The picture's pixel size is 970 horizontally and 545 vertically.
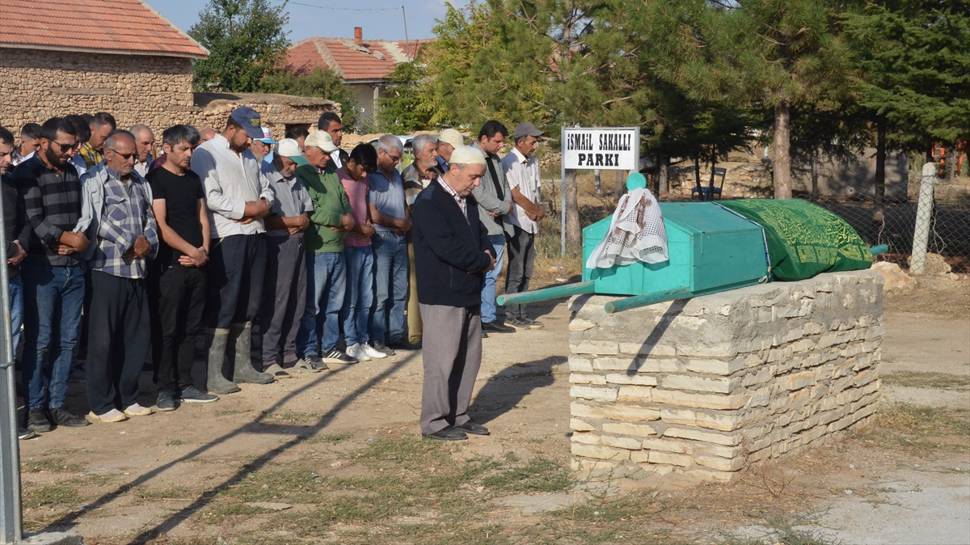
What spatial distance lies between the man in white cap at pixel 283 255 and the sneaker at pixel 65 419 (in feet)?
6.17

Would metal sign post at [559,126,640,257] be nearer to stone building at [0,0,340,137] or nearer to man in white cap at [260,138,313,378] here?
man in white cap at [260,138,313,378]

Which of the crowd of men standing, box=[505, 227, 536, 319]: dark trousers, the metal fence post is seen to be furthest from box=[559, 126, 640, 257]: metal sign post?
the crowd of men standing

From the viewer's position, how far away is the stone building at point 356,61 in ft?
165

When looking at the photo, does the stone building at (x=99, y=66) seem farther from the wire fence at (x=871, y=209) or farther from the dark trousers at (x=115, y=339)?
the dark trousers at (x=115, y=339)

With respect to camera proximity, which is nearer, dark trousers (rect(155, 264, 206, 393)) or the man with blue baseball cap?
dark trousers (rect(155, 264, 206, 393))

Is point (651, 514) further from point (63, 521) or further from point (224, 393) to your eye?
point (224, 393)

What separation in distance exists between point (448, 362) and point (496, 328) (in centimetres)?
463

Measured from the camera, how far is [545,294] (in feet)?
21.7

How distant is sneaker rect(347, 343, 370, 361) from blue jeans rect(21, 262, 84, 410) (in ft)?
9.38

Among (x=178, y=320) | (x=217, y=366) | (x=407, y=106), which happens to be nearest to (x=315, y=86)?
(x=407, y=106)

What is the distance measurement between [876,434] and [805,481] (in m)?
1.59

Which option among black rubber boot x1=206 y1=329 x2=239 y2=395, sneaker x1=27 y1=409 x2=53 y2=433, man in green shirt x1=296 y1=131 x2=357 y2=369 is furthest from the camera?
man in green shirt x1=296 y1=131 x2=357 y2=369

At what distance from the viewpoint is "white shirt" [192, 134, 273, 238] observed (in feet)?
29.4

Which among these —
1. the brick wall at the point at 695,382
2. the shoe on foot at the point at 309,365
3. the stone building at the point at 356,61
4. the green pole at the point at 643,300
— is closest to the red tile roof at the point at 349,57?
the stone building at the point at 356,61
